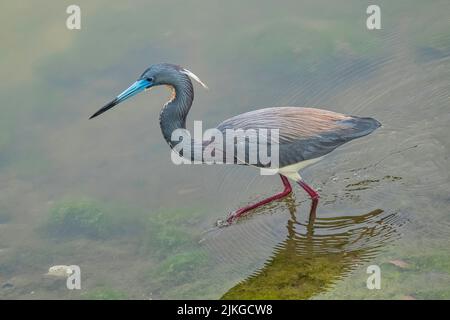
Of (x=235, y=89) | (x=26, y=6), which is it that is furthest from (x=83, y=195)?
(x=26, y=6)

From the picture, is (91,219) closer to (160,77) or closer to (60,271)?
(60,271)

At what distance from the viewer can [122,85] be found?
9445mm

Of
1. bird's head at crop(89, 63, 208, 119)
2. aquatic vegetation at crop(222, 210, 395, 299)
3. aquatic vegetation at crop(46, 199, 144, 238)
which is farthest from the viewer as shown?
aquatic vegetation at crop(46, 199, 144, 238)

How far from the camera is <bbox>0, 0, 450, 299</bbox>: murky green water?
21.4 feet

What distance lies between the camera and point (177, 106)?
7094 millimetres

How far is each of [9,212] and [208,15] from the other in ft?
14.7

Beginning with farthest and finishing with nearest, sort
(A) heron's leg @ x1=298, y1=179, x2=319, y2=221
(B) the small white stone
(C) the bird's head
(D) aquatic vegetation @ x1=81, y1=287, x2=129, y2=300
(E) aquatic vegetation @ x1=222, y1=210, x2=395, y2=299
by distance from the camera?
(A) heron's leg @ x1=298, y1=179, x2=319, y2=221 → (C) the bird's head → (B) the small white stone → (D) aquatic vegetation @ x1=81, y1=287, x2=129, y2=300 → (E) aquatic vegetation @ x1=222, y1=210, x2=395, y2=299

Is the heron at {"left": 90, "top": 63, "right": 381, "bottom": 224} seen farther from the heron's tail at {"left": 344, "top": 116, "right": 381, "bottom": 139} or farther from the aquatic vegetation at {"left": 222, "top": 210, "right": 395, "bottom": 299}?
the aquatic vegetation at {"left": 222, "top": 210, "right": 395, "bottom": 299}

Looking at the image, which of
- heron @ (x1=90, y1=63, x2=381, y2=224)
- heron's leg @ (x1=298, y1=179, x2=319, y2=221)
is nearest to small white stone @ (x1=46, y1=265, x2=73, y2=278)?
heron @ (x1=90, y1=63, x2=381, y2=224)

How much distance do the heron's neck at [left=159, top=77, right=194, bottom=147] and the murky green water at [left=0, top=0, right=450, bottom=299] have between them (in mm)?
1060

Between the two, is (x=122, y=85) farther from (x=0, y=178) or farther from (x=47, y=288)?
(x=47, y=288)

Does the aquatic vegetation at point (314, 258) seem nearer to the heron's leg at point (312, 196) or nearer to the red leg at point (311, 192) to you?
the heron's leg at point (312, 196)

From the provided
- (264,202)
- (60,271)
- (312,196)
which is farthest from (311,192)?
(60,271)

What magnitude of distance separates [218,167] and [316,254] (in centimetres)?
209
